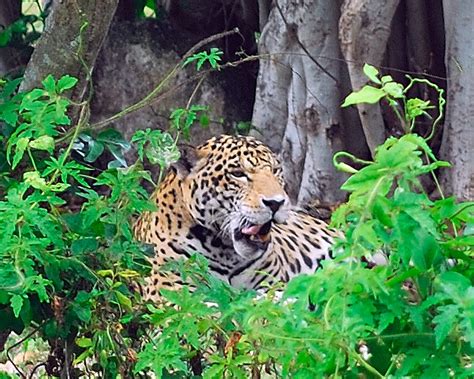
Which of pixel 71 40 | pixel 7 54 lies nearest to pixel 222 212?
pixel 71 40

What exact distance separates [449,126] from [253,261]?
135 centimetres

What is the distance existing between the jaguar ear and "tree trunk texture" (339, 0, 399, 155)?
1.11 meters

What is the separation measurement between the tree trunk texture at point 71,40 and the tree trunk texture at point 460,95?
8.25ft

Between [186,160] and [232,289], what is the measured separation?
227 cm

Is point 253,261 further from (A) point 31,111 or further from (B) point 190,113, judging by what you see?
(A) point 31,111

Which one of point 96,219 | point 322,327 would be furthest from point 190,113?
point 322,327

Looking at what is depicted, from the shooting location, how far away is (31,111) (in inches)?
171

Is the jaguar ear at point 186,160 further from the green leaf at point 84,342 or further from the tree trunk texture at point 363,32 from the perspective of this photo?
the green leaf at point 84,342

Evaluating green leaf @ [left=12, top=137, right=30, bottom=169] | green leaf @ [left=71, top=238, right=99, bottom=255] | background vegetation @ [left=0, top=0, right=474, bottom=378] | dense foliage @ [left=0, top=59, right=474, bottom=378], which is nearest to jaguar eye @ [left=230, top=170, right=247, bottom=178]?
background vegetation @ [left=0, top=0, right=474, bottom=378]

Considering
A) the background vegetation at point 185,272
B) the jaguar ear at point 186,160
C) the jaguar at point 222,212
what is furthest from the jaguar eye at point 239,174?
the background vegetation at point 185,272

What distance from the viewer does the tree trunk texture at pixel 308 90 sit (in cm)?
777

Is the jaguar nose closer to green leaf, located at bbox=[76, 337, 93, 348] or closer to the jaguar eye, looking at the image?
the jaguar eye

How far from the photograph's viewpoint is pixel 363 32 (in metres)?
7.03

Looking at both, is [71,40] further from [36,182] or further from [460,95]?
[460,95]
